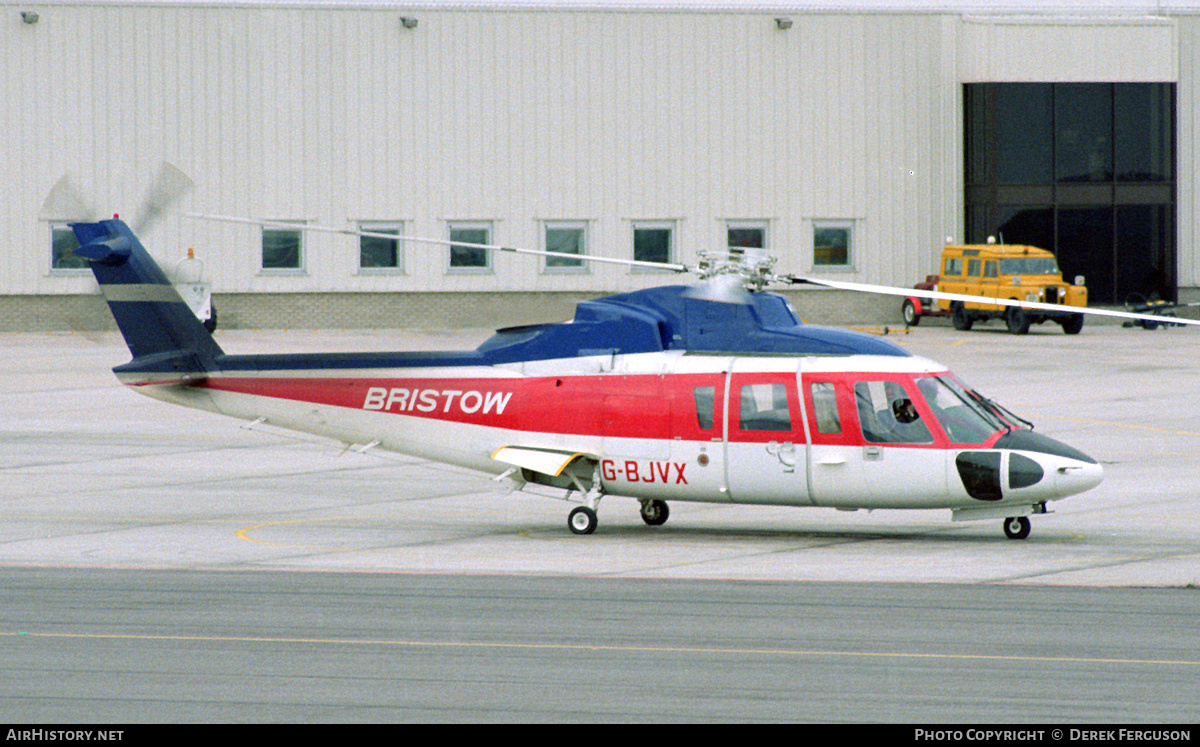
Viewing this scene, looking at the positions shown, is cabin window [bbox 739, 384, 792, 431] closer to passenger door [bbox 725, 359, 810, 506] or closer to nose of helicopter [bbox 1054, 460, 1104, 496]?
passenger door [bbox 725, 359, 810, 506]

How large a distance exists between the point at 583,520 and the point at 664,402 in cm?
156

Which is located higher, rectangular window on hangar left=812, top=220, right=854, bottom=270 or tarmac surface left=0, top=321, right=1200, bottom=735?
rectangular window on hangar left=812, top=220, right=854, bottom=270

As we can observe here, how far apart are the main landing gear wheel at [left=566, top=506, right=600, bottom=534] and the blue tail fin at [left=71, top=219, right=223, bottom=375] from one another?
428cm

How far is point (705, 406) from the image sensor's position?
52.1 feet

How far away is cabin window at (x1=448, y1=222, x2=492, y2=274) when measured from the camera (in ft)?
151

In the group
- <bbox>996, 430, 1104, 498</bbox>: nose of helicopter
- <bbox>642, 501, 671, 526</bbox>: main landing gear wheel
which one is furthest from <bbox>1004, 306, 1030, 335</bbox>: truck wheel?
<bbox>996, 430, 1104, 498</bbox>: nose of helicopter

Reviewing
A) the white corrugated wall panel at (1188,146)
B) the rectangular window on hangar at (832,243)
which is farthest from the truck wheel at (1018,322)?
the white corrugated wall panel at (1188,146)

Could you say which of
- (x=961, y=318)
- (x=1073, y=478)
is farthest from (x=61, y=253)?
(x=1073, y=478)

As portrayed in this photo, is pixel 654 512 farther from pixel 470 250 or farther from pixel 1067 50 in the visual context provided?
pixel 1067 50

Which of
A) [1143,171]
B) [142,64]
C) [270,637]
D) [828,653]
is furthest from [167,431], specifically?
[1143,171]

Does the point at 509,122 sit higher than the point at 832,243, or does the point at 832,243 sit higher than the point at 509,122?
the point at 509,122

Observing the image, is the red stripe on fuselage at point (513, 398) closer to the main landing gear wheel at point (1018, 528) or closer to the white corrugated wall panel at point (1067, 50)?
the main landing gear wheel at point (1018, 528)

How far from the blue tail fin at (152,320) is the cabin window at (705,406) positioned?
526 cm
